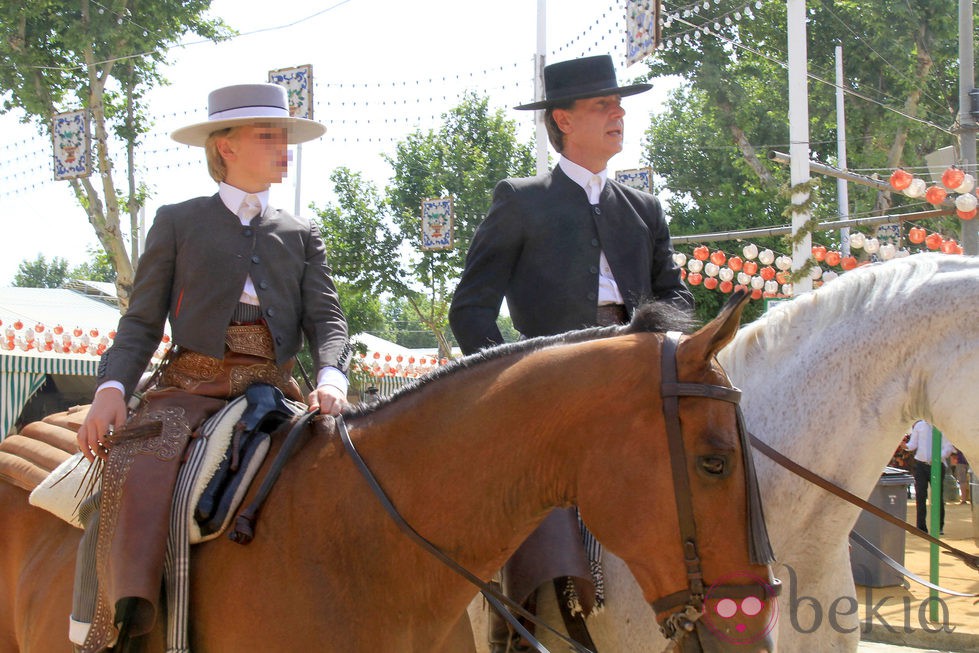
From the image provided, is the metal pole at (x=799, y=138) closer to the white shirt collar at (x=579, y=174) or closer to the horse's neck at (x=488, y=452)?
the white shirt collar at (x=579, y=174)

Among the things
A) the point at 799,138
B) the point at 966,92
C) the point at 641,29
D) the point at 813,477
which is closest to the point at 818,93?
the point at 966,92

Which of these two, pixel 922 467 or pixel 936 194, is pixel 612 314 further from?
pixel 922 467

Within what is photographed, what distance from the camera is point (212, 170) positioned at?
318 cm

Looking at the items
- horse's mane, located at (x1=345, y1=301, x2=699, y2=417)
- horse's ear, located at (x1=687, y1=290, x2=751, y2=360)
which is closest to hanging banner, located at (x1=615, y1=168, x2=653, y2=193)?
horse's mane, located at (x1=345, y1=301, x2=699, y2=417)

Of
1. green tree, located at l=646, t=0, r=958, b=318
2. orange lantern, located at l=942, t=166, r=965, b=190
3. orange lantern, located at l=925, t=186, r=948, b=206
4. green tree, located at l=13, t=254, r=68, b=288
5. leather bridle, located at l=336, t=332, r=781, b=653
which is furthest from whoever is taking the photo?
green tree, located at l=13, t=254, r=68, b=288

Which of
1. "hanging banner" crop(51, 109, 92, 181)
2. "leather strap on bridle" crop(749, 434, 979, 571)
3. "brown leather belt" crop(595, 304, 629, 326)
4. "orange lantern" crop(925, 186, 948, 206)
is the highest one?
"hanging banner" crop(51, 109, 92, 181)

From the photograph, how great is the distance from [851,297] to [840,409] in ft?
1.33

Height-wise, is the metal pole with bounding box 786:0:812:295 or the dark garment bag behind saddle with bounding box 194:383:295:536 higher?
the metal pole with bounding box 786:0:812:295

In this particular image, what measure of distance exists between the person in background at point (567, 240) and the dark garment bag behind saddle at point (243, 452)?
2.43 ft

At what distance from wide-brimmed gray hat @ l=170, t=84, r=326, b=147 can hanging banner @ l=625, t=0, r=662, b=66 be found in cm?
954

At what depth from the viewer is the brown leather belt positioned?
3.37 meters

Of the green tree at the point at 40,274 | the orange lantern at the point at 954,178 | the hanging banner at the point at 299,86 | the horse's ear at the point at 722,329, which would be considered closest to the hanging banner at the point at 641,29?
the orange lantern at the point at 954,178

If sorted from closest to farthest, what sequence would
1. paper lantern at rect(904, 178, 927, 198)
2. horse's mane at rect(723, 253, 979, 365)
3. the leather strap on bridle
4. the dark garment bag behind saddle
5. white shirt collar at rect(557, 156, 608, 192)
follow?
the dark garment bag behind saddle < the leather strap on bridle < horse's mane at rect(723, 253, 979, 365) < white shirt collar at rect(557, 156, 608, 192) < paper lantern at rect(904, 178, 927, 198)

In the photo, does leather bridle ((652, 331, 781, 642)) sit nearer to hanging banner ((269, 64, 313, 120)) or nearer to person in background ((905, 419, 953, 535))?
person in background ((905, 419, 953, 535))
